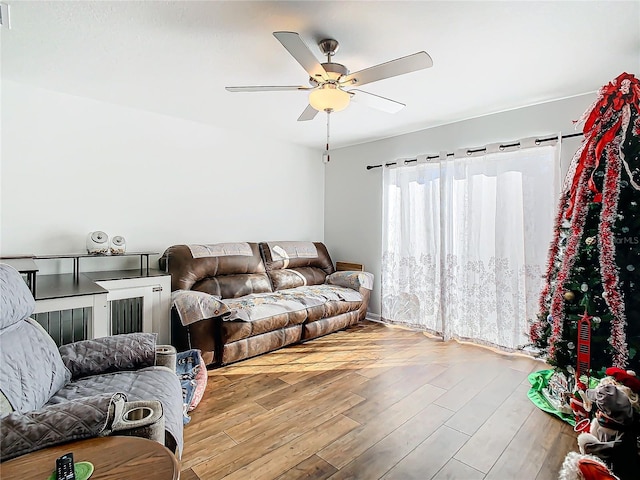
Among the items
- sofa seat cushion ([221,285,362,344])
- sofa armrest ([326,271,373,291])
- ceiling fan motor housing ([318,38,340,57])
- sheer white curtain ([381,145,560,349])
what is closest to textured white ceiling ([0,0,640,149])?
ceiling fan motor housing ([318,38,340,57])

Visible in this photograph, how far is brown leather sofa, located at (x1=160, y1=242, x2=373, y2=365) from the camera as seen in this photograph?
10.0 feet

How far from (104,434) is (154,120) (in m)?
3.38

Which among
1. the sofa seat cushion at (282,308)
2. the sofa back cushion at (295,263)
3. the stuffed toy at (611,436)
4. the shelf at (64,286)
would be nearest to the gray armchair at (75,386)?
the shelf at (64,286)

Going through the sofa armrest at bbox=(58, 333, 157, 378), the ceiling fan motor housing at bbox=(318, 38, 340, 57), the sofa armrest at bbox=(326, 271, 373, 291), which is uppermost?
the ceiling fan motor housing at bbox=(318, 38, 340, 57)

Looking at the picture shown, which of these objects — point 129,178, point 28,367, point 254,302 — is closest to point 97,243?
point 129,178

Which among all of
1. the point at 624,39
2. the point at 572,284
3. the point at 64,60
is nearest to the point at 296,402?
the point at 572,284

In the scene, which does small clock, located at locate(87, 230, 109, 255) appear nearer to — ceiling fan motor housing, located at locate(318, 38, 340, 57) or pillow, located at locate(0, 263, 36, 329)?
pillow, located at locate(0, 263, 36, 329)

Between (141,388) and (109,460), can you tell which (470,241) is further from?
(109,460)

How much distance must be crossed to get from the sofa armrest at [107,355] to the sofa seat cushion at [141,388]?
52 millimetres

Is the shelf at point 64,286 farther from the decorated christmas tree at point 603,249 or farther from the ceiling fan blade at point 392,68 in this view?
the decorated christmas tree at point 603,249

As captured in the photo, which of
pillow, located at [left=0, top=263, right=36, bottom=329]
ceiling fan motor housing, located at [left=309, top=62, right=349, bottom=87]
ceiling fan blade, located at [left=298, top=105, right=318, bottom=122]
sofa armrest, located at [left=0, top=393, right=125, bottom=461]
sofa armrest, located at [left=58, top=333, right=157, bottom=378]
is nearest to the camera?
sofa armrest, located at [left=0, top=393, right=125, bottom=461]

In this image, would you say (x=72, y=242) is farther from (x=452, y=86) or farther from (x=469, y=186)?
(x=469, y=186)

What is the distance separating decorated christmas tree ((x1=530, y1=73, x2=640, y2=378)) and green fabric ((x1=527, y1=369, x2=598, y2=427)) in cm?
26

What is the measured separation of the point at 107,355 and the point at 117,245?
1.63m
